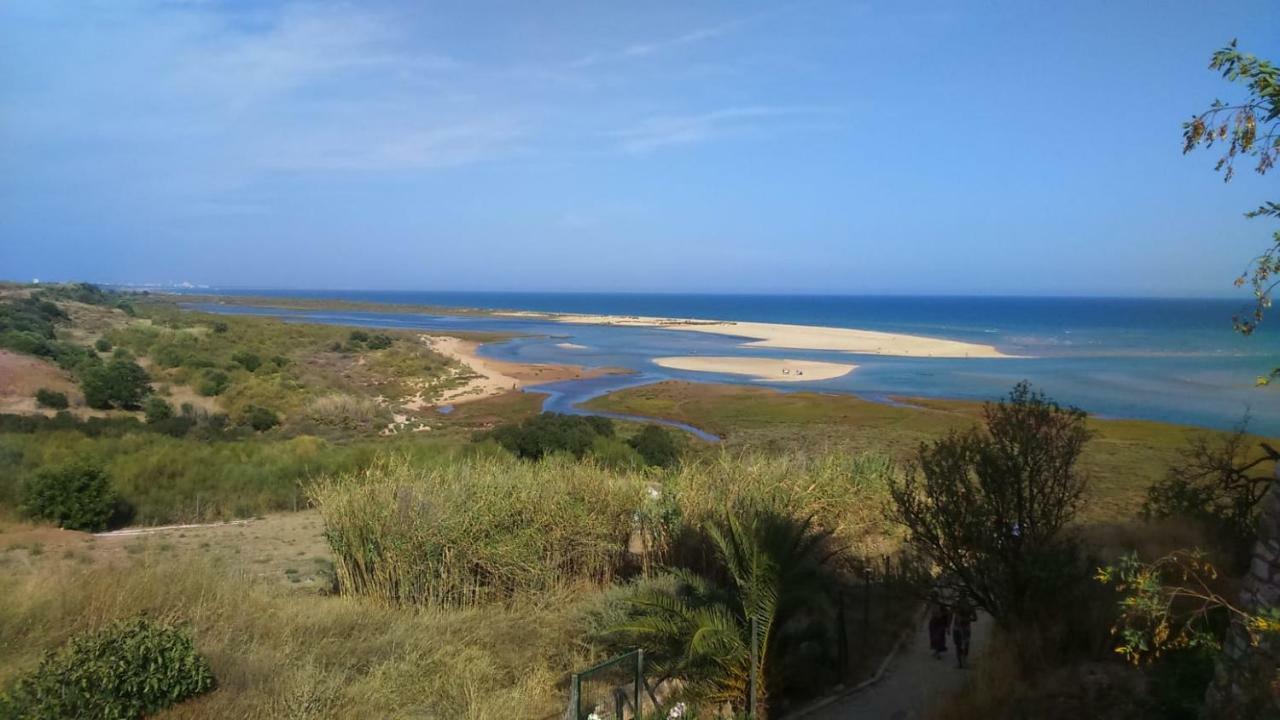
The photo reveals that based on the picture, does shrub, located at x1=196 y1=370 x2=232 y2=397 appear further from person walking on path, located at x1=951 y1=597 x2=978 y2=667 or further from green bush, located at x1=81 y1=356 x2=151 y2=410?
person walking on path, located at x1=951 y1=597 x2=978 y2=667

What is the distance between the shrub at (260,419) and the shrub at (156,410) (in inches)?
116

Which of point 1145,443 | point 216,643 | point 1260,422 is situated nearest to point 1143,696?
point 216,643

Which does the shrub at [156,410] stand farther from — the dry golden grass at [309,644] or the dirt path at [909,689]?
the dirt path at [909,689]

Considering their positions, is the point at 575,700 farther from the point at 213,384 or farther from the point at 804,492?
the point at 213,384

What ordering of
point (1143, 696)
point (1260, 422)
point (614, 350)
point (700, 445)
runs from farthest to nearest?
1. point (614, 350)
2. point (1260, 422)
3. point (700, 445)
4. point (1143, 696)

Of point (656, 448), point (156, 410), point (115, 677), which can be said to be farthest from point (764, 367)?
point (115, 677)

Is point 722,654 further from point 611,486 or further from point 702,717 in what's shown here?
point 611,486

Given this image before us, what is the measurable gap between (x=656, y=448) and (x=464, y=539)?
14.4 meters

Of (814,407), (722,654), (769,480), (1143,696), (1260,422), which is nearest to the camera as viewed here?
(1143,696)

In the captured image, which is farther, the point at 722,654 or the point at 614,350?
the point at 614,350

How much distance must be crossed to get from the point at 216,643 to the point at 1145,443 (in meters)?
35.8

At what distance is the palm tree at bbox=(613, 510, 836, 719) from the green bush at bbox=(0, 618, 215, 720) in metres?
4.80

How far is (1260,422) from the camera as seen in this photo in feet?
122

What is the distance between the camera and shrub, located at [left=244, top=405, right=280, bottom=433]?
3353cm
